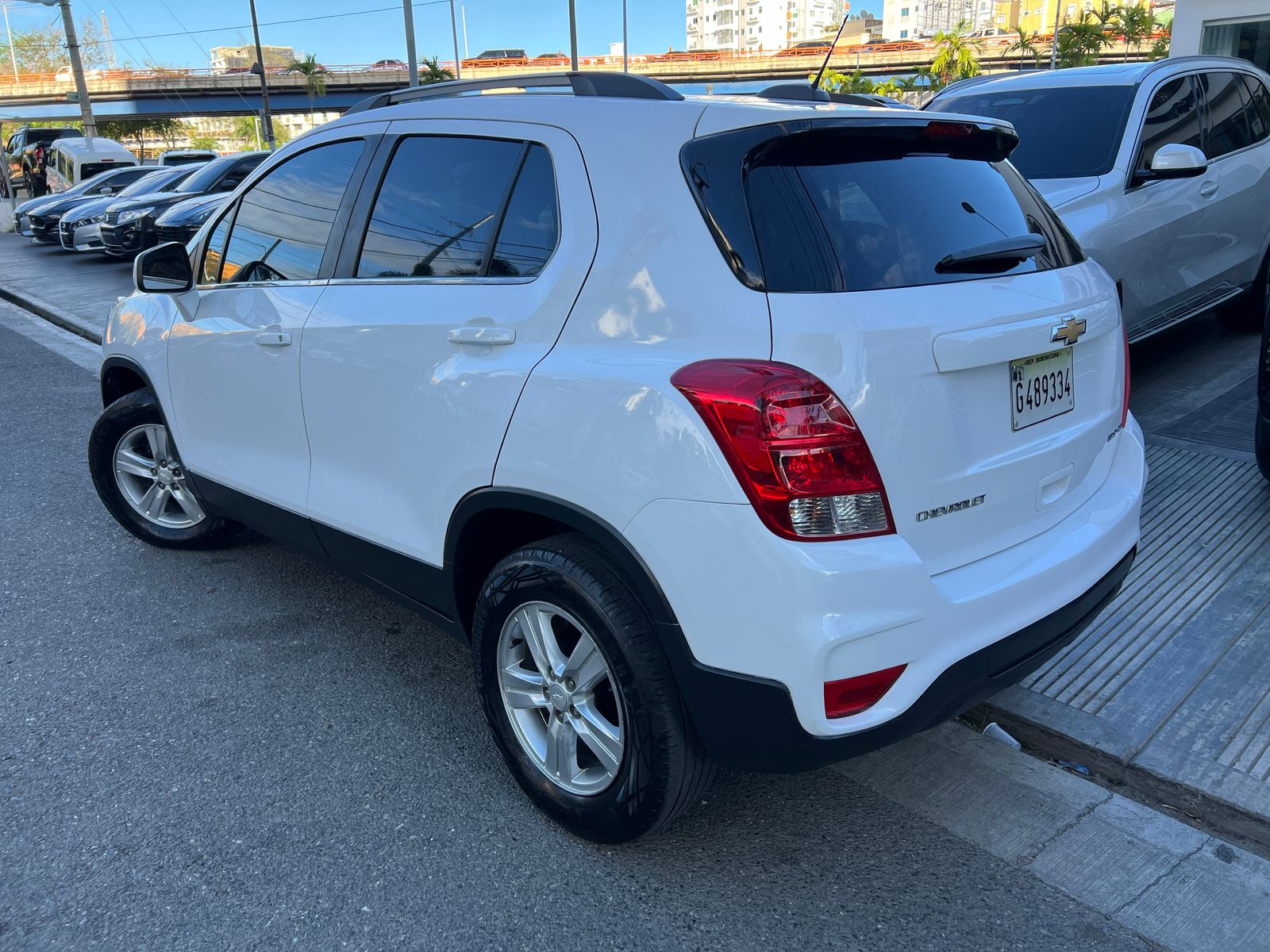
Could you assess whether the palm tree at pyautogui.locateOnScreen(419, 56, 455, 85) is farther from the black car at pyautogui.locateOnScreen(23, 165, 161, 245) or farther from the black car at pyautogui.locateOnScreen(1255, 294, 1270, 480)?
the black car at pyautogui.locateOnScreen(1255, 294, 1270, 480)

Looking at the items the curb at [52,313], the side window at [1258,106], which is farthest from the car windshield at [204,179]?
the side window at [1258,106]

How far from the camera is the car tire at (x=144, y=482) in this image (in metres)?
4.53

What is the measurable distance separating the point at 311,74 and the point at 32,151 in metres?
31.8

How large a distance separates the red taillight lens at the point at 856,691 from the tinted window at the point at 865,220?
2.68ft

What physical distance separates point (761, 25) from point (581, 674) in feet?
625

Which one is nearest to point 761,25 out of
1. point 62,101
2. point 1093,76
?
point 62,101

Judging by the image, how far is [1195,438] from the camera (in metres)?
5.30

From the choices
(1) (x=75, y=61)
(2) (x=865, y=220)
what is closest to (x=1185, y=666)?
(2) (x=865, y=220)

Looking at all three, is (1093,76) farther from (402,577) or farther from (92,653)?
(92,653)

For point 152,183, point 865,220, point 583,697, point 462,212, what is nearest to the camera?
point 865,220

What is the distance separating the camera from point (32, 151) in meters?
34.9

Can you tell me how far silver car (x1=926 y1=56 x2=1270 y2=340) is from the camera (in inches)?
211

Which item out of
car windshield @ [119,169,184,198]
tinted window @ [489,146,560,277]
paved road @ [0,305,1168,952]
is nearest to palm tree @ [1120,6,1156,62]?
car windshield @ [119,169,184,198]

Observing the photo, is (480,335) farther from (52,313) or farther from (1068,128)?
(52,313)
